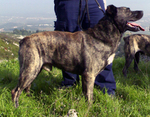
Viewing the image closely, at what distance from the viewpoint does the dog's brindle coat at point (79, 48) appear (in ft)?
7.32

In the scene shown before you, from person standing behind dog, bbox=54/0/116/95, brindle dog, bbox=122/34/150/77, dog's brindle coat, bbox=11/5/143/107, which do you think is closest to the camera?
dog's brindle coat, bbox=11/5/143/107

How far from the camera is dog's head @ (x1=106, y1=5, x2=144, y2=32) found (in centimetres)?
231

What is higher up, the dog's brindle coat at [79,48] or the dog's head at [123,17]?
the dog's head at [123,17]

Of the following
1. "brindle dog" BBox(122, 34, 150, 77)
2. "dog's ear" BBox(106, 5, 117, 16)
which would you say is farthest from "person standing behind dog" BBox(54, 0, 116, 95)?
"brindle dog" BBox(122, 34, 150, 77)

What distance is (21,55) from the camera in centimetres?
226

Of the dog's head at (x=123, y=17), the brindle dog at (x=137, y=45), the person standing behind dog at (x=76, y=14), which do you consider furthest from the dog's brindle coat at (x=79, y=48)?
the brindle dog at (x=137, y=45)

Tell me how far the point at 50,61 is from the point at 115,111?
1.38 meters

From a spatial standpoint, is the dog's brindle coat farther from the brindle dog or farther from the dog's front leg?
the brindle dog

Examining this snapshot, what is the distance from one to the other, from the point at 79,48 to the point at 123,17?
94cm

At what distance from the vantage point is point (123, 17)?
2314 millimetres

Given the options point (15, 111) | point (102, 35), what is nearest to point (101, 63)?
point (102, 35)

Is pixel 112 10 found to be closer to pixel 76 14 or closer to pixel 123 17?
pixel 123 17

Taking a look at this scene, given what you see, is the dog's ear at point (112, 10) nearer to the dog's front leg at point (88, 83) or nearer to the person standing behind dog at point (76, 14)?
the person standing behind dog at point (76, 14)

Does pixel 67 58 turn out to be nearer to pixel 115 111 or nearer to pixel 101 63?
pixel 101 63
